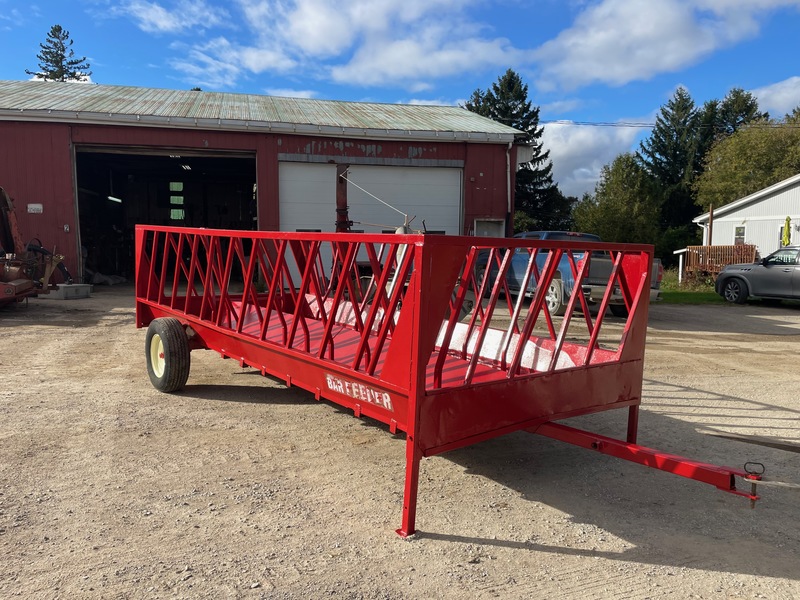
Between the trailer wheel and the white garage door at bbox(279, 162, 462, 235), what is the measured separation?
10634 millimetres

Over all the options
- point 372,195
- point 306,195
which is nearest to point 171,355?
point 306,195

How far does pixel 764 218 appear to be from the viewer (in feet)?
82.7

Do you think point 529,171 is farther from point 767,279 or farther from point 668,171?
point 767,279

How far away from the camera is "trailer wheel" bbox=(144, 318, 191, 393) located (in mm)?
5453

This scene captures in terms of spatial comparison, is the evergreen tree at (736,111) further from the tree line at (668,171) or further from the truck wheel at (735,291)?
the truck wheel at (735,291)

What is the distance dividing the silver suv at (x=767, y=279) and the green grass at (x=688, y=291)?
0.49 m

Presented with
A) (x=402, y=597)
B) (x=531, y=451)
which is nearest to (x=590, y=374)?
(x=531, y=451)

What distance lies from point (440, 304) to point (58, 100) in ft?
58.4

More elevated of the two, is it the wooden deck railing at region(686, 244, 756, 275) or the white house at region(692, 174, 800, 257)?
the white house at region(692, 174, 800, 257)

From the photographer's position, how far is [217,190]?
26.9 m

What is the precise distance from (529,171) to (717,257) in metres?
26.7

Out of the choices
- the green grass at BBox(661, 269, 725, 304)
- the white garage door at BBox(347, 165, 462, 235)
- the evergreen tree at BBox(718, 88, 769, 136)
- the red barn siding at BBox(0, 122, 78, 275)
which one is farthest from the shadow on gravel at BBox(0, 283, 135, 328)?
the evergreen tree at BBox(718, 88, 769, 136)

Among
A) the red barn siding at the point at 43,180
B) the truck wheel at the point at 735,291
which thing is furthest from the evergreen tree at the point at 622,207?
the red barn siding at the point at 43,180

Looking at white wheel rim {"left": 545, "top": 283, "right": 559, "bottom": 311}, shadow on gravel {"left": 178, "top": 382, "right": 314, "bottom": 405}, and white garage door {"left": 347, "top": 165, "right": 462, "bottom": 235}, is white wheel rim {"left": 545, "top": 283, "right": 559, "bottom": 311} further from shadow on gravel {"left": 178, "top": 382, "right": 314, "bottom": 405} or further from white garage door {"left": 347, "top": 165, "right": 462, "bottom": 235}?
white garage door {"left": 347, "top": 165, "right": 462, "bottom": 235}
